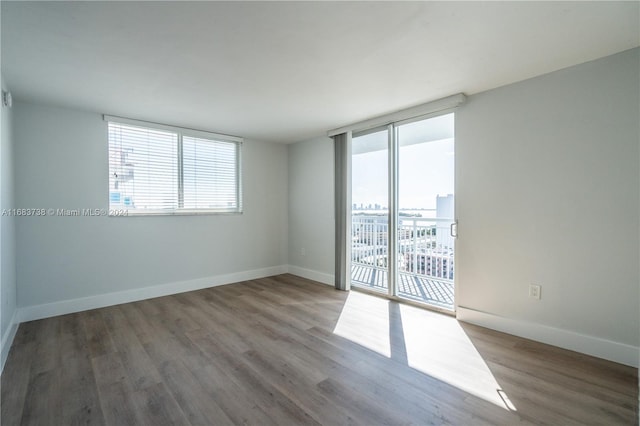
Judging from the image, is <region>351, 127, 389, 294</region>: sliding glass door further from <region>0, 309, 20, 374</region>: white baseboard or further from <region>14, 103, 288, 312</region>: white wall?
<region>0, 309, 20, 374</region>: white baseboard

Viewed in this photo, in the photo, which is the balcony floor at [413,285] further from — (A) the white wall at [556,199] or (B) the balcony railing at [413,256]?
(A) the white wall at [556,199]

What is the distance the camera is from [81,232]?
3.36 meters

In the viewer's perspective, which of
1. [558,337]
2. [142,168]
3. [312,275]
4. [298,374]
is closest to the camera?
[298,374]

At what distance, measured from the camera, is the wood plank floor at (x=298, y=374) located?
1651 millimetres

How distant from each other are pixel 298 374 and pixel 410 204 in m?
2.63

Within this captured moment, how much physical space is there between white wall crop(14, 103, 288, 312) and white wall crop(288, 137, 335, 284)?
132cm

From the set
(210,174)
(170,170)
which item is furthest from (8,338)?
(210,174)

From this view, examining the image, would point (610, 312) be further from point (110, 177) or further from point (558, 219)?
point (110, 177)

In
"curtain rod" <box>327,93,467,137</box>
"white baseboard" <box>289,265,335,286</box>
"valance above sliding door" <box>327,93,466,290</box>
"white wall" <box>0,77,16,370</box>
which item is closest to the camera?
"white wall" <box>0,77,16,370</box>

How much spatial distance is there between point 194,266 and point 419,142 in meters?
3.67

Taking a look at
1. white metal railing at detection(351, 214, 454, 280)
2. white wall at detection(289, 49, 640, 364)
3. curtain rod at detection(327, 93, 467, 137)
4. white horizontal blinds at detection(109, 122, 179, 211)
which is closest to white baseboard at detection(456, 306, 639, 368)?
white wall at detection(289, 49, 640, 364)

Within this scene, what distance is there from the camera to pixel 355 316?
3148mm

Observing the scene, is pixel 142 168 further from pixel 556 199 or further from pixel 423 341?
pixel 556 199

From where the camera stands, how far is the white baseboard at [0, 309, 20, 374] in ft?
7.24
